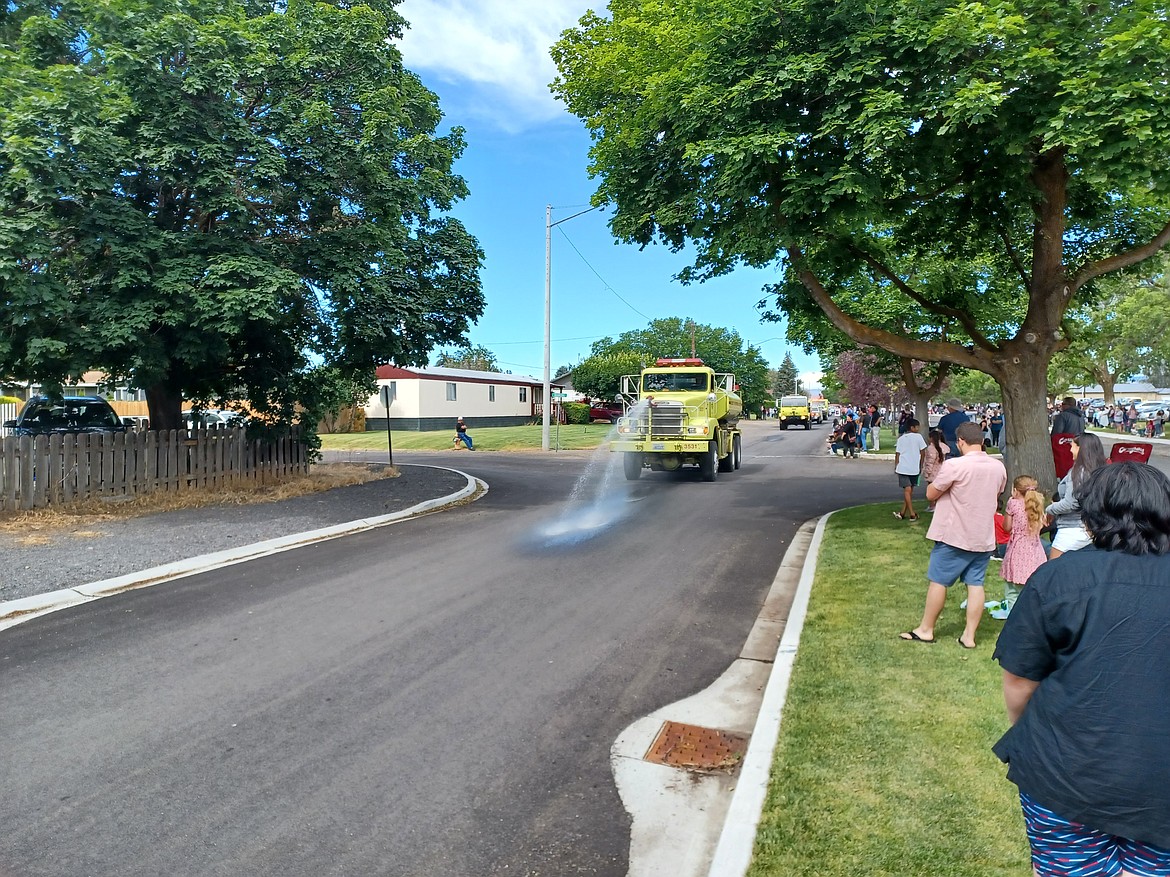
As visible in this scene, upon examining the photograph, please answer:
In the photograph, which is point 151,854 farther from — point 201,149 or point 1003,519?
point 201,149

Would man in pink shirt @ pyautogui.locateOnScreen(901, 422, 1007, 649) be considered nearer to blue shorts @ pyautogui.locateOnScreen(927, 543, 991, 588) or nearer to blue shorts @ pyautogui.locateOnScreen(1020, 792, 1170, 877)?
blue shorts @ pyautogui.locateOnScreen(927, 543, 991, 588)

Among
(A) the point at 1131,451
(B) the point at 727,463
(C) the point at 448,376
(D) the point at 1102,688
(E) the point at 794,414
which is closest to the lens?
(D) the point at 1102,688

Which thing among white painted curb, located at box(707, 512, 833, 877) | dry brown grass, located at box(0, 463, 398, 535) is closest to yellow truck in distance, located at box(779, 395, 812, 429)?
dry brown grass, located at box(0, 463, 398, 535)

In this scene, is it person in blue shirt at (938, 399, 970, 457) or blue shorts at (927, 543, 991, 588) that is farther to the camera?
person in blue shirt at (938, 399, 970, 457)

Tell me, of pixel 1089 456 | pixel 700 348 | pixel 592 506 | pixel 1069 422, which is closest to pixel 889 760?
pixel 1089 456

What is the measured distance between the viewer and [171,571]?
Answer: 850 cm

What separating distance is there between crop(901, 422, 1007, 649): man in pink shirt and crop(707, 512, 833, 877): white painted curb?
1153mm

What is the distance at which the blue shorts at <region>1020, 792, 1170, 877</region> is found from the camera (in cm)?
192

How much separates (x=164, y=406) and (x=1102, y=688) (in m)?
16.6

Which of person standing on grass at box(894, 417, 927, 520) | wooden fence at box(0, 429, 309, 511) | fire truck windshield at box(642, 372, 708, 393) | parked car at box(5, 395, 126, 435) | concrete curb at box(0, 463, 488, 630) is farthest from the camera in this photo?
fire truck windshield at box(642, 372, 708, 393)

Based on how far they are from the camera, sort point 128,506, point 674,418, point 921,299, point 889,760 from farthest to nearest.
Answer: point 674,418, point 128,506, point 921,299, point 889,760

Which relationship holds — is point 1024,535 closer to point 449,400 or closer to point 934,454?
point 934,454

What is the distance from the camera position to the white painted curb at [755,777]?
9.90 ft

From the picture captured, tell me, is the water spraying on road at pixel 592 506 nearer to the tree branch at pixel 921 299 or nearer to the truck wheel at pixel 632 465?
the truck wheel at pixel 632 465
